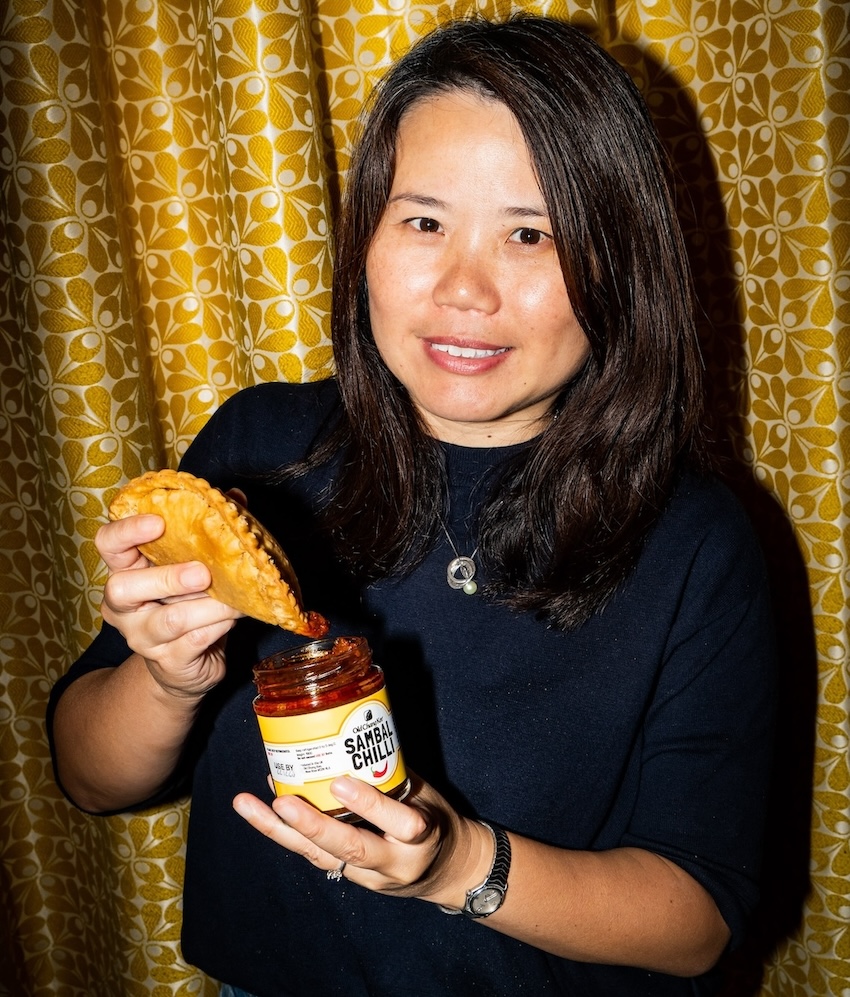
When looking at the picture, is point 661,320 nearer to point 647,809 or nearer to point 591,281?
point 591,281

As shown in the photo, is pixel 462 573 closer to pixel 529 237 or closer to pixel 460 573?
pixel 460 573

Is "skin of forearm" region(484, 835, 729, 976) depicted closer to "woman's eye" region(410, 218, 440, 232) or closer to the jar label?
the jar label

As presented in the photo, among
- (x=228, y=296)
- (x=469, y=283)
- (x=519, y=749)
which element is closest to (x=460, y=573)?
(x=519, y=749)

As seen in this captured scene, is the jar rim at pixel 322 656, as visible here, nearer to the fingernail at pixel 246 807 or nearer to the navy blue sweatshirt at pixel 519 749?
the fingernail at pixel 246 807

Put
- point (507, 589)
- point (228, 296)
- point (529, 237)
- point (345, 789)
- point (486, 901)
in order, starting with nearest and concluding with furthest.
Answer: point (345, 789), point (486, 901), point (529, 237), point (507, 589), point (228, 296)

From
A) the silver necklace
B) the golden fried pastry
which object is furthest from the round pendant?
the golden fried pastry

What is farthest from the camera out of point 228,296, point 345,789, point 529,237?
point 228,296
